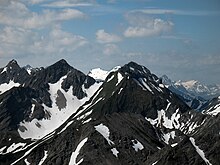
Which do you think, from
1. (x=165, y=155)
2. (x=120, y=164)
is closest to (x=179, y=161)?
(x=165, y=155)

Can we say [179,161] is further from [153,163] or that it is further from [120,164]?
[120,164]

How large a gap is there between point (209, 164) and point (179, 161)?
12.6 m

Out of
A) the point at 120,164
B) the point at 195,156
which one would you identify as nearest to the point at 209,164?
the point at 195,156

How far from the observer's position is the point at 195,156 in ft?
649

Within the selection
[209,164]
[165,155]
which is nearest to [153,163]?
[165,155]

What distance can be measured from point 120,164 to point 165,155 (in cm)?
1956

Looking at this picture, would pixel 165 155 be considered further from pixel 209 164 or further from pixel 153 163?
pixel 209 164

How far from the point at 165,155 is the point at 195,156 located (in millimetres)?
12748

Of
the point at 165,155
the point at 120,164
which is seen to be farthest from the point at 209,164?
the point at 120,164

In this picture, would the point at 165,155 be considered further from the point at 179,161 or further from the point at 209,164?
the point at 209,164

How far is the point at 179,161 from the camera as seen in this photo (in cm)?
19738

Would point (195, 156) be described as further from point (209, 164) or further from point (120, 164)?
point (120, 164)

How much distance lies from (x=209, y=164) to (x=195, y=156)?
6.61 metres

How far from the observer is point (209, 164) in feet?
645
